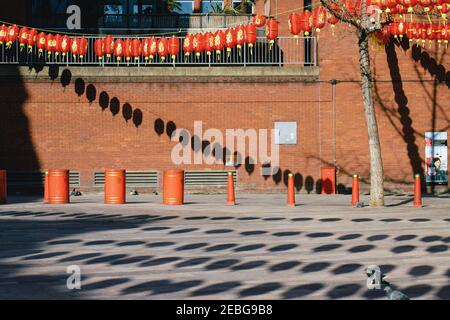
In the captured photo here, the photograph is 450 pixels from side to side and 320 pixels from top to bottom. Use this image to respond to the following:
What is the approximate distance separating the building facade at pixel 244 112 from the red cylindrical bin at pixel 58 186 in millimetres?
5625

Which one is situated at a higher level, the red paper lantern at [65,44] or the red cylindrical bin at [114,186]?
the red paper lantern at [65,44]

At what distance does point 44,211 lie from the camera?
73.4 feet

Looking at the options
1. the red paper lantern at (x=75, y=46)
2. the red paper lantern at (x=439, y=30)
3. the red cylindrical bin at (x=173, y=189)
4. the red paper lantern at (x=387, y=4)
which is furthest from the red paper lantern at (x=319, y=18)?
the red paper lantern at (x=75, y=46)

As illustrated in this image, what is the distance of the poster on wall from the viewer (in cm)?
3095

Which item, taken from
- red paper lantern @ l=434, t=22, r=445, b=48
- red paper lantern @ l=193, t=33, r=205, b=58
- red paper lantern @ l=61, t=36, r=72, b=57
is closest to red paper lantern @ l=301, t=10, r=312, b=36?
red paper lantern @ l=193, t=33, r=205, b=58

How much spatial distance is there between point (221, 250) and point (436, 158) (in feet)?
58.0

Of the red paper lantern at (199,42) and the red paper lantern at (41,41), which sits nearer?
the red paper lantern at (199,42)

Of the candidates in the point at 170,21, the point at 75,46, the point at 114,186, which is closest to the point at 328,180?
the point at 114,186

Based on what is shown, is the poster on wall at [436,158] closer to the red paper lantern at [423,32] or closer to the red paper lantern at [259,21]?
the red paper lantern at [423,32]

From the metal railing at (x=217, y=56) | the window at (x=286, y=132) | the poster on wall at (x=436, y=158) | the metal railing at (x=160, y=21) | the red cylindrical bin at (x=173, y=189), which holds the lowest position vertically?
the red cylindrical bin at (x=173, y=189)

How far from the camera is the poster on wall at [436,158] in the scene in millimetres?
30953

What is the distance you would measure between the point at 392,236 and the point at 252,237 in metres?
2.79

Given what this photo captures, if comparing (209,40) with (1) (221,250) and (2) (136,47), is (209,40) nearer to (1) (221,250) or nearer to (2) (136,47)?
(2) (136,47)
